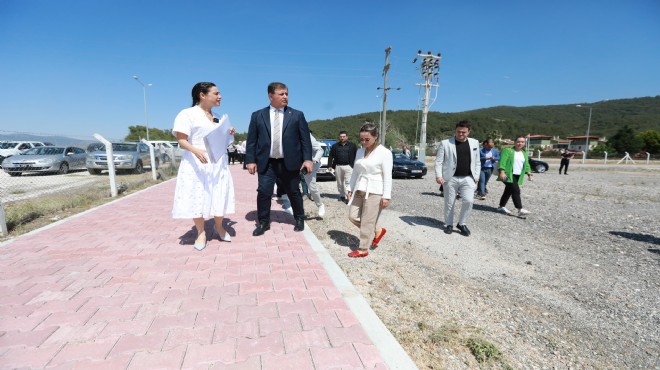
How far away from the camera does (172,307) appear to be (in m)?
2.37

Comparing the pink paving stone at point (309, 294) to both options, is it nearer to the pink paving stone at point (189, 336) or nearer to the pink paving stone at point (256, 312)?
the pink paving stone at point (256, 312)

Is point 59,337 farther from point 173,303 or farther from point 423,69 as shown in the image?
point 423,69

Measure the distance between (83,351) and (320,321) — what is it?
148 cm

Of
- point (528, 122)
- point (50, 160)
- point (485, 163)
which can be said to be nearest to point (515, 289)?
point (485, 163)

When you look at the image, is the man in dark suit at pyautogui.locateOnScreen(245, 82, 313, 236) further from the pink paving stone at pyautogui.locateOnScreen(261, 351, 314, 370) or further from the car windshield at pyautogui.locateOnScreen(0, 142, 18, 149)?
the car windshield at pyautogui.locateOnScreen(0, 142, 18, 149)

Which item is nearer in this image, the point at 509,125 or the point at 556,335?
the point at 556,335

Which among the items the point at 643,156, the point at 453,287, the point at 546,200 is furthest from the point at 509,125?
the point at 453,287

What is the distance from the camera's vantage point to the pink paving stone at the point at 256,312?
226 centimetres

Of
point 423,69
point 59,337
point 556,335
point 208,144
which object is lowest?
point 556,335

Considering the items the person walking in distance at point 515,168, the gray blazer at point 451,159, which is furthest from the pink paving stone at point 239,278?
the person walking in distance at point 515,168

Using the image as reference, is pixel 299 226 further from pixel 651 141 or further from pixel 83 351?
pixel 651 141

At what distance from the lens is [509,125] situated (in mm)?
115750

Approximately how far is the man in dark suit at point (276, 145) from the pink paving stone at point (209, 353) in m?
2.38

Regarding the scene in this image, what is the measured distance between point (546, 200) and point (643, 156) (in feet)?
164
